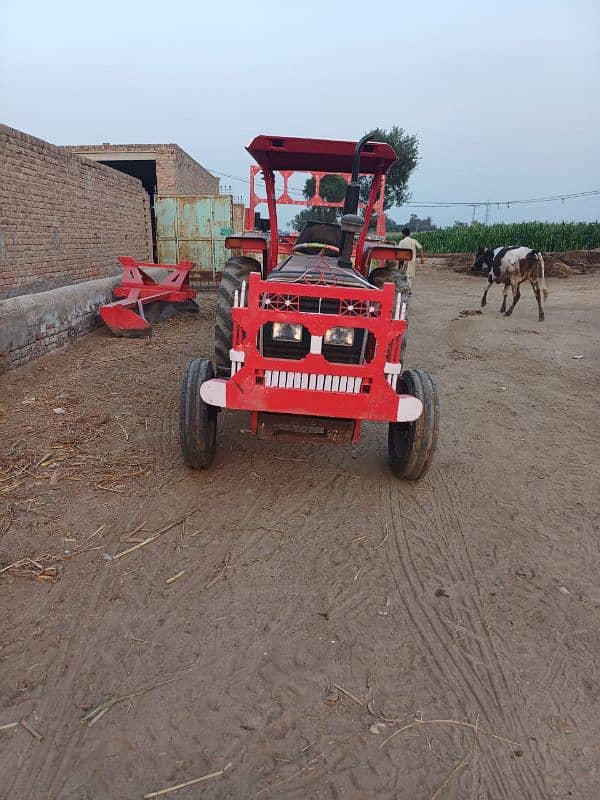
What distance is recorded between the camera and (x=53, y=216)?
830 cm

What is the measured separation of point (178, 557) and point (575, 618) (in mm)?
2023

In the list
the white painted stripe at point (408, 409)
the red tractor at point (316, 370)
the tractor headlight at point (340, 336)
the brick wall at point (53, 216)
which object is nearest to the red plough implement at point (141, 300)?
the brick wall at point (53, 216)

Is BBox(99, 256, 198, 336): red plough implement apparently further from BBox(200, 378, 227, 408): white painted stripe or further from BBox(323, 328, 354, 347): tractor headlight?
BBox(200, 378, 227, 408): white painted stripe

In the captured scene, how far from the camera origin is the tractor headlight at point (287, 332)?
3.76 meters

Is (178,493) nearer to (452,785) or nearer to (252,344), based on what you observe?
(252,344)

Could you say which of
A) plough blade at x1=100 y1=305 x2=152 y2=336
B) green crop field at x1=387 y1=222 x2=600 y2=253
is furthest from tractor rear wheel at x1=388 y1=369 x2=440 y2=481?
green crop field at x1=387 y1=222 x2=600 y2=253

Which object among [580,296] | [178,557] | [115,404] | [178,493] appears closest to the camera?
[178,557]

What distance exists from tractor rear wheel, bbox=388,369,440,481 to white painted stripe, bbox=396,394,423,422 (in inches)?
8.5

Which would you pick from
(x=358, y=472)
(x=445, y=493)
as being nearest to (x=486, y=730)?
(x=445, y=493)

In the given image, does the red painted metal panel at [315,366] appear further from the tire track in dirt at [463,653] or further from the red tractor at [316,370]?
the tire track in dirt at [463,653]

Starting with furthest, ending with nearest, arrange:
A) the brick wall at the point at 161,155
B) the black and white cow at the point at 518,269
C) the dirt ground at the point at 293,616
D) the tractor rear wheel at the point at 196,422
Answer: the brick wall at the point at 161,155 < the black and white cow at the point at 518,269 < the tractor rear wheel at the point at 196,422 < the dirt ground at the point at 293,616

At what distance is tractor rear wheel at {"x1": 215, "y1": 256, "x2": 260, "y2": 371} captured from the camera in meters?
4.60

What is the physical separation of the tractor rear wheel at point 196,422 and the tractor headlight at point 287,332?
1.86 ft

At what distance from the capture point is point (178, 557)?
2900mm
